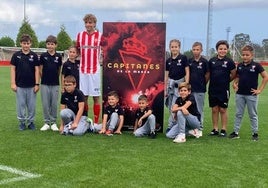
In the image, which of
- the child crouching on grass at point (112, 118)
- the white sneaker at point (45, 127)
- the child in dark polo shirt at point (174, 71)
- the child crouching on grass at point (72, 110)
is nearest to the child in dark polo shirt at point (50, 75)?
the white sneaker at point (45, 127)

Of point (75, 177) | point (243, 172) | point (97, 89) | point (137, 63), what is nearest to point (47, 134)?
point (97, 89)

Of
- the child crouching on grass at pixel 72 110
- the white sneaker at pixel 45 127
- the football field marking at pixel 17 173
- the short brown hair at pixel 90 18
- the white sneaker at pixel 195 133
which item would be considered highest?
the short brown hair at pixel 90 18

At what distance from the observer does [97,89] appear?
27.2ft

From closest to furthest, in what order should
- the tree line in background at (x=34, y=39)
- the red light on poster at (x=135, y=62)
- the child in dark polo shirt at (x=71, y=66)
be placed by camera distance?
the red light on poster at (x=135, y=62) → the child in dark polo shirt at (x=71, y=66) → the tree line in background at (x=34, y=39)

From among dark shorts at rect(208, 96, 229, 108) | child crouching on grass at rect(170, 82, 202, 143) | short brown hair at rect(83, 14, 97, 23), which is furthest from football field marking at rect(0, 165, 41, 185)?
dark shorts at rect(208, 96, 229, 108)

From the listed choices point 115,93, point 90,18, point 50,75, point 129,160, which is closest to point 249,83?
point 115,93

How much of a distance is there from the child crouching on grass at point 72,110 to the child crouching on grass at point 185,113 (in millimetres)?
1620

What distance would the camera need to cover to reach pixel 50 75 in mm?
8227

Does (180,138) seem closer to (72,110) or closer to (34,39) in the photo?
(72,110)

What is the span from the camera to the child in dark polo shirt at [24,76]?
316 inches

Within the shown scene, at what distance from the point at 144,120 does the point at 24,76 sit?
2352 mm

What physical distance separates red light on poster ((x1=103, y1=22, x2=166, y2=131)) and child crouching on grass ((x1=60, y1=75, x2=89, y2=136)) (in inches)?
23.8

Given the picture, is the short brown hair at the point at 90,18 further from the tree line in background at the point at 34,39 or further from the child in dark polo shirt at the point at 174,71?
the tree line in background at the point at 34,39

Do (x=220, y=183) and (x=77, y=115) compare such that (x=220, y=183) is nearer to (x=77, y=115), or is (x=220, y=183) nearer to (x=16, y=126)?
(x=77, y=115)
